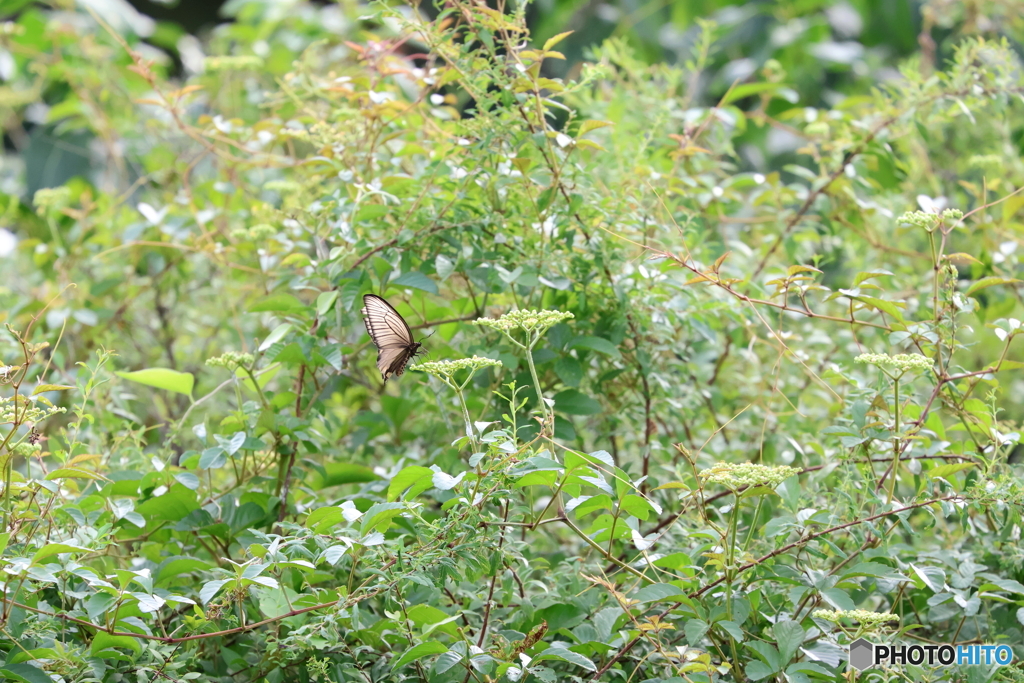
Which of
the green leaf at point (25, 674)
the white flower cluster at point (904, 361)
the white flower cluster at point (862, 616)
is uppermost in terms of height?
the white flower cluster at point (904, 361)

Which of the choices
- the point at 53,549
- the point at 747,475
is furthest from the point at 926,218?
the point at 53,549

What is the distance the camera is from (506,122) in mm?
994

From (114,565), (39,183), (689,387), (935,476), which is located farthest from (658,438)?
(39,183)

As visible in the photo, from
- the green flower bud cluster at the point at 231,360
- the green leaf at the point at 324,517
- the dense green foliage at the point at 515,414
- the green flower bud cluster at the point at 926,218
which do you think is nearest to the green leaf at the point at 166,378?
the dense green foliage at the point at 515,414

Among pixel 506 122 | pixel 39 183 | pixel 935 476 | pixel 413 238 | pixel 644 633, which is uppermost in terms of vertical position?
pixel 506 122

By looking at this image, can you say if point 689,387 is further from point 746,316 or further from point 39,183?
point 39,183

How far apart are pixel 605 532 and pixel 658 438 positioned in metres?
0.32

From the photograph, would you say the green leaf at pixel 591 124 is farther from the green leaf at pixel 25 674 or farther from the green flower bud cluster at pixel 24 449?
the green leaf at pixel 25 674

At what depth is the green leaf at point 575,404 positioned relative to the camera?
100 centimetres

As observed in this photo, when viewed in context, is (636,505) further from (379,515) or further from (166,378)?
(166,378)

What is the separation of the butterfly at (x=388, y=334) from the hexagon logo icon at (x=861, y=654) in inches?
21.4

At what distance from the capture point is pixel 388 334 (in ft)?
2.99

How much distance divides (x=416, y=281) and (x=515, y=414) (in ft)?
0.70

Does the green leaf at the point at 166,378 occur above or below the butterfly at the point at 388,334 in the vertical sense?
below
